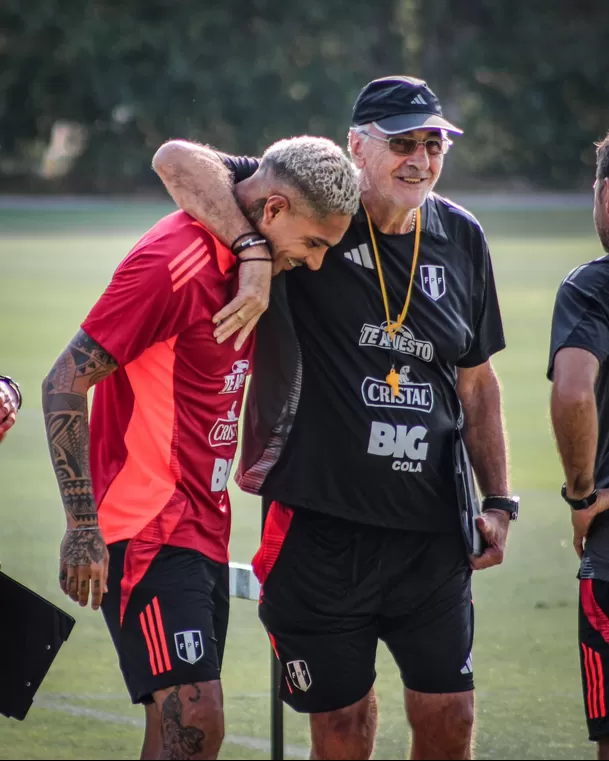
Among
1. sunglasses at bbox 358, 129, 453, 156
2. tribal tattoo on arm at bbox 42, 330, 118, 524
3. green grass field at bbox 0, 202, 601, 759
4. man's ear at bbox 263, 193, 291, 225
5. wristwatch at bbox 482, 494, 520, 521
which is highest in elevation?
sunglasses at bbox 358, 129, 453, 156

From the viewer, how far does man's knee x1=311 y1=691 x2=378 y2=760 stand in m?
3.85

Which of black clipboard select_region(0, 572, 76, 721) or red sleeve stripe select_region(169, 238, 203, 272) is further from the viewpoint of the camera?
black clipboard select_region(0, 572, 76, 721)

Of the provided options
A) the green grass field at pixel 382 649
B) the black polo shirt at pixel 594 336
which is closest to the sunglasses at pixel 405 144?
the black polo shirt at pixel 594 336

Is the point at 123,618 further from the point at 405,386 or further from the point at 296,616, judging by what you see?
the point at 405,386

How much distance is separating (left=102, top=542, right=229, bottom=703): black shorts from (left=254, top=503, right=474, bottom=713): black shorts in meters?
0.36

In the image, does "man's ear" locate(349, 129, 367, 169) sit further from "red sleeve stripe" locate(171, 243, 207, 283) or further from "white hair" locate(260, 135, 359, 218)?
"red sleeve stripe" locate(171, 243, 207, 283)

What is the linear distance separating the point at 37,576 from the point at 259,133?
41802 millimetres

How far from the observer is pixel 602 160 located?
370 cm

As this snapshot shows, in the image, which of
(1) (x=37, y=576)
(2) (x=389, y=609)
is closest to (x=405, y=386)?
(2) (x=389, y=609)

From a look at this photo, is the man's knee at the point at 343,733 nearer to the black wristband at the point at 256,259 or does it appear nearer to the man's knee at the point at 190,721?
the man's knee at the point at 190,721

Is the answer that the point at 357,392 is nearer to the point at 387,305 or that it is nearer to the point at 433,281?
the point at 387,305

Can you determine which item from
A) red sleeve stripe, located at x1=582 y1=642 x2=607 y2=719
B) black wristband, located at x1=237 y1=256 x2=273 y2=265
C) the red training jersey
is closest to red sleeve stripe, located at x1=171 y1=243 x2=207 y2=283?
the red training jersey

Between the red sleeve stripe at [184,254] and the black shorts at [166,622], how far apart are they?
30.8 inches

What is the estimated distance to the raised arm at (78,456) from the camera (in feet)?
11.0
